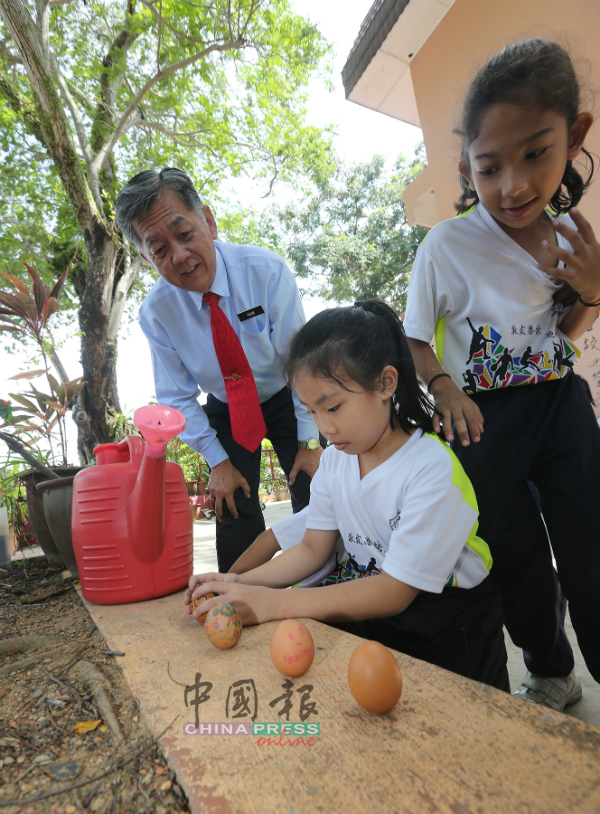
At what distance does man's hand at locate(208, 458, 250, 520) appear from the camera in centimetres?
192

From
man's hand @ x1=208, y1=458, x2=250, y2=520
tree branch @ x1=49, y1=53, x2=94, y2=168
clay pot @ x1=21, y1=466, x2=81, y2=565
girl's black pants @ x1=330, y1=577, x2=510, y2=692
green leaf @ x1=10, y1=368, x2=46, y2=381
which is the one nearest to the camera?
girl's black pants @ x1=330, y1=577, x2=510, y2=692

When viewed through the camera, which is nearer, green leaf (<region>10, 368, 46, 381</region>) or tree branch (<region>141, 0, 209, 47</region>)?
green leaf (<region>10, 368, 46, 381</region>)

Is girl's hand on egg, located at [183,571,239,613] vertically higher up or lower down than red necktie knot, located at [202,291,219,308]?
lower down

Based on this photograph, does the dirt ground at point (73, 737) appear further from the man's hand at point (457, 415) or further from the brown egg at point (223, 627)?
the man's hand at point (457, 415)

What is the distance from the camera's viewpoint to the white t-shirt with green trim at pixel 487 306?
54.8 inches

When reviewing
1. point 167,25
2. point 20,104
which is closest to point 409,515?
point 20,104

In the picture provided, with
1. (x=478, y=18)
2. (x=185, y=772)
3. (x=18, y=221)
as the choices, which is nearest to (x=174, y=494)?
(x=185, y=772)

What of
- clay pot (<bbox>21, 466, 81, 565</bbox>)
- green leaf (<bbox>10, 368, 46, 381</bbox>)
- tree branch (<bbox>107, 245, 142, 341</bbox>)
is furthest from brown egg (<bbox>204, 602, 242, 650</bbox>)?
tree branch (<bbox>107, 245, 142, 341</bbox>)

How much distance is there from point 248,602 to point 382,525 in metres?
0.39

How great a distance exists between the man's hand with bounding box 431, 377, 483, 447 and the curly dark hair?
0.65 meters

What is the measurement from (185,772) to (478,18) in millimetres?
5317

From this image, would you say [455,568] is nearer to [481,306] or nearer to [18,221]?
[481,306]

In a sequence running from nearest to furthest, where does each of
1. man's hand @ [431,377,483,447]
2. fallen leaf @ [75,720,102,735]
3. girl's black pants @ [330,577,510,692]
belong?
fallen leaf @ [75,720,102,735]
girl's black pants @ [330,577,510,692]
man's hand @ [431,377,483,447]

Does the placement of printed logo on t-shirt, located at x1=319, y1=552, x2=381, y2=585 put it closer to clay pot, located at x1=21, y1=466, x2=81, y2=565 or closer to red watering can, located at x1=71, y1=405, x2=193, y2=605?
red watering can, located at x1=71, y1=405, x2=193, y2=605
